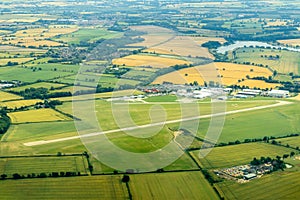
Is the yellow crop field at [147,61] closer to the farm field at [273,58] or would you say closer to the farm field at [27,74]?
the farm field at [27,74]

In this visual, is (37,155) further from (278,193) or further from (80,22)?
(80,22)

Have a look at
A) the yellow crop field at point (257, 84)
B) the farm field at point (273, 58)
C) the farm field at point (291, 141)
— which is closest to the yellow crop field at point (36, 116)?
the farm field at point (291, 141)

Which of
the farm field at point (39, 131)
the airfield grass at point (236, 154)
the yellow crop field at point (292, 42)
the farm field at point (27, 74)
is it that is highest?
the farm field at point (39, 131)

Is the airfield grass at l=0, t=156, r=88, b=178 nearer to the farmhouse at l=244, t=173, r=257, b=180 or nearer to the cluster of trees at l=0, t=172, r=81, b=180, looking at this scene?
the cluster of trees at l=0, t=172, r=81, b=180

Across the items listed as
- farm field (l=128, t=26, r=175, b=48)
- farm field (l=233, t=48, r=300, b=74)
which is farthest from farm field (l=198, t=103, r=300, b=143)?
farm field (l=128, t=26, r=175, b=48)

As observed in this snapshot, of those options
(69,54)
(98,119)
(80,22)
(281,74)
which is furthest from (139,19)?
(98,119)
